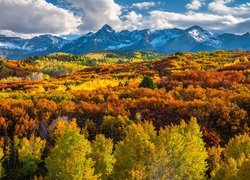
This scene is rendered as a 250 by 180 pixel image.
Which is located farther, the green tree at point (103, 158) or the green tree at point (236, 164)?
the green tree at point (103, 158)

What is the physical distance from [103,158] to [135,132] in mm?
4045

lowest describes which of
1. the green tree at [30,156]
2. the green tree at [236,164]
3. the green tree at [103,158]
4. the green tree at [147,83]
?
the green tree at [30,156]

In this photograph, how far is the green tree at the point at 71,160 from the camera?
2569 cm

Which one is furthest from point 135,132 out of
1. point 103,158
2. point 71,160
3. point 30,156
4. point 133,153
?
point 30,156

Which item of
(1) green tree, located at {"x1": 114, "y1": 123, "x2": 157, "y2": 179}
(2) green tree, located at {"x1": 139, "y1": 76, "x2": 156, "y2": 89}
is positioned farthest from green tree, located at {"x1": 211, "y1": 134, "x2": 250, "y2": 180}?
(2) green tree, located at {"x1": 139, "y1": 76, "x2": 156, "y2": 89}

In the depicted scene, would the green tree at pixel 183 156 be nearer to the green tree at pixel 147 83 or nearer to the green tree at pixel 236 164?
the green tree at pixel 236 164

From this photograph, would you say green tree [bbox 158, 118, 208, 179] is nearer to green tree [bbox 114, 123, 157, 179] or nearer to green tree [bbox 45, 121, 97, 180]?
green tree [bbox 114, 123, 157, 179]

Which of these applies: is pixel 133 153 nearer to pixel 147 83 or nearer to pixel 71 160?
pixel 71 160

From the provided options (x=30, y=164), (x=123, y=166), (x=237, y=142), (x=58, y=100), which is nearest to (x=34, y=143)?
(x=30, y=164)

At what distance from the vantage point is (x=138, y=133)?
31344mm

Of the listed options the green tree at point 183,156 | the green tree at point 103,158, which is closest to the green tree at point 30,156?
the green tree at point 103,158

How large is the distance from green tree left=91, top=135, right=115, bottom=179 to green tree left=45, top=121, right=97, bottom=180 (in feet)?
2.45

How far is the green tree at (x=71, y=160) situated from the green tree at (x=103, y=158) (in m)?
0.75

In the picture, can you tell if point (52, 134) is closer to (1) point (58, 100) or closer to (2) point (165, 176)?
(1) point (58, 100)
